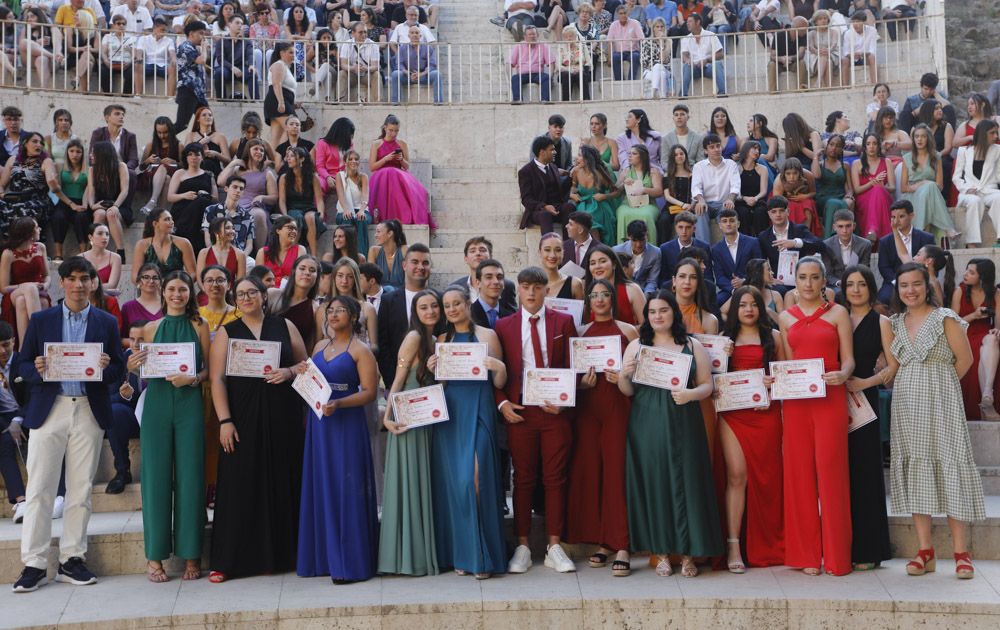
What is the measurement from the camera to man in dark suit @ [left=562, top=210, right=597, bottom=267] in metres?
10.4

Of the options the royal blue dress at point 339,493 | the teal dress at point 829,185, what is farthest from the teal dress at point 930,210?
the royal blue dress at point 339,493

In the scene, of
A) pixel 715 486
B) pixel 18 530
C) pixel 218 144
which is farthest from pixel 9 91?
pixel 715 486

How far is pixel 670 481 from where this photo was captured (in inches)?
290

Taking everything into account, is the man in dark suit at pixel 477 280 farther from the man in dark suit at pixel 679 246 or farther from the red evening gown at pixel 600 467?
the man in dark suit at pixel 679 246

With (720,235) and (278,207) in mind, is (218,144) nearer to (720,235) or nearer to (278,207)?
(278,207)

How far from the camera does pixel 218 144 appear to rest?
1320 centimetres

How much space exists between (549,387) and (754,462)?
1414 mm

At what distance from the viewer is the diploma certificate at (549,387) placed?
286 inches

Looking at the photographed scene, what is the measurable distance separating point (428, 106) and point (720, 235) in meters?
5.36

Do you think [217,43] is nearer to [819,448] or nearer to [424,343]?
[424,343]

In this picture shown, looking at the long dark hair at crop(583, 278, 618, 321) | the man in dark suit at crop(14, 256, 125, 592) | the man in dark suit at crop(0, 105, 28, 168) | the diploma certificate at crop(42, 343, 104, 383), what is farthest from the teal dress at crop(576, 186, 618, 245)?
the diploma certificate at crop(42, 343, 104, 383)

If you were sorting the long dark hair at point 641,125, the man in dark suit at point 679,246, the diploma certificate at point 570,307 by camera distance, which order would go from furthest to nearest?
the long dark hair at point 641,125
the man in dark suit at point 679,246
the diploma certificate at point 570,307

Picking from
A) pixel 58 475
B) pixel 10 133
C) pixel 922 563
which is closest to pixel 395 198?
pixel 10 133

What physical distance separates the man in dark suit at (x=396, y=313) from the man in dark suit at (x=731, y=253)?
3.52 m
